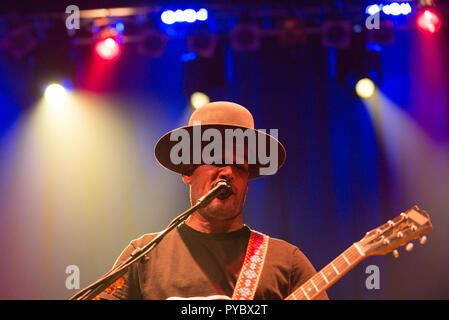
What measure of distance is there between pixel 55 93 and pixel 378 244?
484cm

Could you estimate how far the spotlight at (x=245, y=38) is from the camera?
5.35m

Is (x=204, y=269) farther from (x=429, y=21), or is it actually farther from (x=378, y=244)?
(x=429, y=21)

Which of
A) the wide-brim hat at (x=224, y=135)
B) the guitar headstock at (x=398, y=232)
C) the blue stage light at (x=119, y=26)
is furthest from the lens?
the blue stage light at (x=119, y=26)

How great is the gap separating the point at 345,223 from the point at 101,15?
A: 3.72 m

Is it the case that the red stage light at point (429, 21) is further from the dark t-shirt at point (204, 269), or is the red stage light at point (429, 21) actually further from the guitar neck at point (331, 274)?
the guitar neck at point (331, 274)

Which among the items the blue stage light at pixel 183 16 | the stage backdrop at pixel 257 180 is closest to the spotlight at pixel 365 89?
the stage backdrop at pixel 257 180

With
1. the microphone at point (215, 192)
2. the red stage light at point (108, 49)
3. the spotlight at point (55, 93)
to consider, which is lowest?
the microphone at point (215, 192)

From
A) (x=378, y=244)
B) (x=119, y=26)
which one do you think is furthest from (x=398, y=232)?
(x=119, y=26)

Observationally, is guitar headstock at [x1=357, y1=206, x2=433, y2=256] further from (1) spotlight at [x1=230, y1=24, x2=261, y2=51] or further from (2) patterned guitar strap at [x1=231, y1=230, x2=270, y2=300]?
Answer: (1) spotlight at [x1=230, y1=24, x2=261, y2=51]

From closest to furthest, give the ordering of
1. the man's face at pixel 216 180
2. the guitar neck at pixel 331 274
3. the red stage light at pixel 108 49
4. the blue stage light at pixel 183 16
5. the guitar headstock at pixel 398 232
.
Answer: the guitar headstock at pixel 398 232
the guitar neck at pixel 331 274
the man's face at pixel 216 180
the blue stage light at pixel 183 16
the red stage light at pixel 108 49

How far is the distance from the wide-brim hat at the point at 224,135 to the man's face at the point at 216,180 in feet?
0.32

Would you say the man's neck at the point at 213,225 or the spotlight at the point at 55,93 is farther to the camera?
the spotlight at the point at 55,93

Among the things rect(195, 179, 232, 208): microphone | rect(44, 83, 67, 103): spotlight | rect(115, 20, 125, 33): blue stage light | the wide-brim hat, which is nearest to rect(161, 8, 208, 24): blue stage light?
rect(115, 20, 125, 33): blue stage light

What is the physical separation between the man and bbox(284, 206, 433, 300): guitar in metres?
0.22
